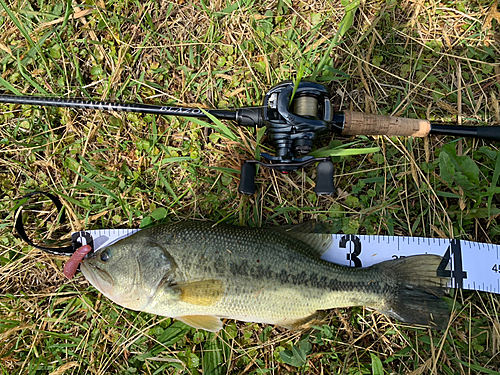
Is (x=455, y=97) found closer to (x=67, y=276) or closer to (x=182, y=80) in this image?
(x=182, y=80)

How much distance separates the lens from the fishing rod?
2.52m

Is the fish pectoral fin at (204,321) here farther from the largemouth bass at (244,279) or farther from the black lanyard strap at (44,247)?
the black lanyard strap at (44,247)

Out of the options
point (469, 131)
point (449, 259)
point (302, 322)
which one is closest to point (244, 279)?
point (302, 322)

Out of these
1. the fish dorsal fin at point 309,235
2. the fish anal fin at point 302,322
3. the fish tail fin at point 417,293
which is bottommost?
the fish anal fin at point 302,322

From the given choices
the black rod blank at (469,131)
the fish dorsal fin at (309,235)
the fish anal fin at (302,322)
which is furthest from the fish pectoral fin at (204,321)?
the black rod blank at (469,131)

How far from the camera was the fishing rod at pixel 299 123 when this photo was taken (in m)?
2.52

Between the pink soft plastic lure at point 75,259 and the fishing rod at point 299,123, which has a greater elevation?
the fishing rod at point 299,123

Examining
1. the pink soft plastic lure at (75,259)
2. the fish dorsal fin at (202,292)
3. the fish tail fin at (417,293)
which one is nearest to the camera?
the fish dorsal fin at (202,292)

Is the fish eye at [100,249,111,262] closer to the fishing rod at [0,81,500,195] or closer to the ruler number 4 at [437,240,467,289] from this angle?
the fishing rod at [0,81,500,195]

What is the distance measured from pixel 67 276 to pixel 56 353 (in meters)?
0.85

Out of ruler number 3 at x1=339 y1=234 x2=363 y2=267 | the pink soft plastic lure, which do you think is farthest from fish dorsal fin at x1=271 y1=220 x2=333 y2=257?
the pink soft plastic lure

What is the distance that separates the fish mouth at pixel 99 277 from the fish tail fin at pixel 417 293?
235 cm

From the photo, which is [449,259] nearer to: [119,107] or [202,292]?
[202,292]

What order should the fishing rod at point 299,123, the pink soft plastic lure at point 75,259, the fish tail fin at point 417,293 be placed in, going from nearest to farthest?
the fishing rod at point 299,123
the fish tail fin at point 417,293
the pink soft plastic lure at point 75,259
